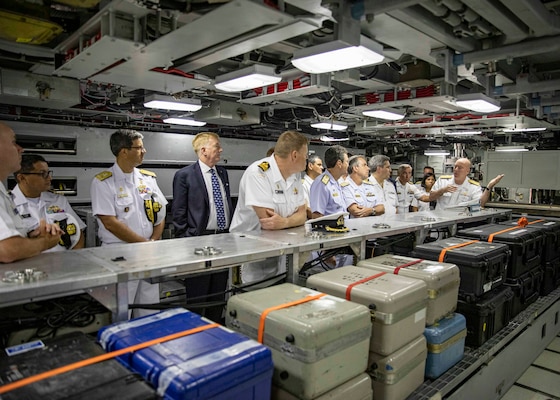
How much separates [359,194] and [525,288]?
7.10ft

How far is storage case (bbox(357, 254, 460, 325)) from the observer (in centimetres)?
253

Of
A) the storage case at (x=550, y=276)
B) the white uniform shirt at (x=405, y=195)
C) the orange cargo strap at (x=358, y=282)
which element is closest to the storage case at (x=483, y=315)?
the orange cargo strap at (x=358, y=282)

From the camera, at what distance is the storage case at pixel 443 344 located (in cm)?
253

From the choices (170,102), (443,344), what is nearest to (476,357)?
(443,344)

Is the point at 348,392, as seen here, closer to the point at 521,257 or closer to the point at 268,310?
the point at 268,310

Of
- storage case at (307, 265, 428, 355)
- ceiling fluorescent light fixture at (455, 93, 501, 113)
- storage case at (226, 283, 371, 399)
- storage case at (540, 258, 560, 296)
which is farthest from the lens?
storage case at (540, 258, 560, 296)

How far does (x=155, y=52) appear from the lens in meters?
2.71

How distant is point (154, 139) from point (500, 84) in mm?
5164

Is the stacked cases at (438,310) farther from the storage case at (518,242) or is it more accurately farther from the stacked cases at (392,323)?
→ the storage case at (518,242)

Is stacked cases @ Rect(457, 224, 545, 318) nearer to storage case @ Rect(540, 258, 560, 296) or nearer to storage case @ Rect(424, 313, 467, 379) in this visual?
storage case @ Rect(540, 258, 560, 296)

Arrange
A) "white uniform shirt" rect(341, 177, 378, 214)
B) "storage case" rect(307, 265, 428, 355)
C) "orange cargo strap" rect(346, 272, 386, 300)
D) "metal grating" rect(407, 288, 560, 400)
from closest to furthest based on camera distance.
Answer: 1. "storage case" rect(307, 265, 428, 355)
2. "orange cargo strap" rect(346, 272, 386, 300)
3. "metal grating" rect(407, 288, 560, 400)
4. "white uniform shirt" rect(341, 177, 378, 214)

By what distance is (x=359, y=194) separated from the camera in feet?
17.4

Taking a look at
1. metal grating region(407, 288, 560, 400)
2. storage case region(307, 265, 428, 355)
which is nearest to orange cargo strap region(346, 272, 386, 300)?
storage case region(307, 265, 428, 355)

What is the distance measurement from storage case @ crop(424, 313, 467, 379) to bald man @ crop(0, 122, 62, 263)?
7.55 feet
